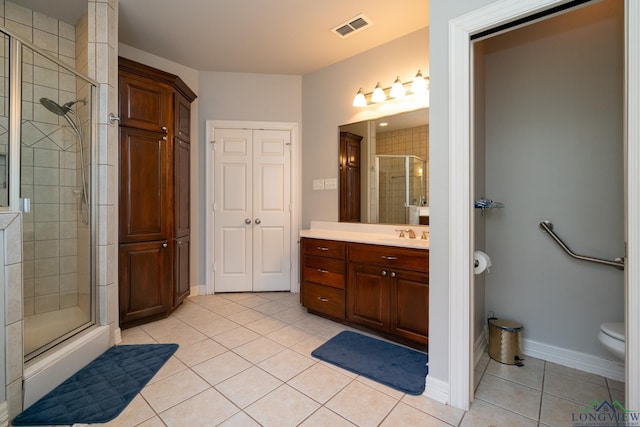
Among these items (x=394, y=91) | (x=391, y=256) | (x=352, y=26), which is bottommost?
(x=391, y=256)

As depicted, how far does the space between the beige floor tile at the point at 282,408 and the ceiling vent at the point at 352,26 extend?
292cm

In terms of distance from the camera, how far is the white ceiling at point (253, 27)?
236cm

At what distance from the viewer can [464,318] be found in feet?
5.02

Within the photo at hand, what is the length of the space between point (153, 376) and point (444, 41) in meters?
2.66

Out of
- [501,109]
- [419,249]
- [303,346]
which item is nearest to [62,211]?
[303,346]

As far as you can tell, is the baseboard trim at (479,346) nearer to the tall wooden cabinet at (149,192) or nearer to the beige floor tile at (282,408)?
the beige floor tile at (282,408)

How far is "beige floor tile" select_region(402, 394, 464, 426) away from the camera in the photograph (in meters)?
1.48

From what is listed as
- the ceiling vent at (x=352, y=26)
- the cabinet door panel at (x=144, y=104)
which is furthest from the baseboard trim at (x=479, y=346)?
the cabinet door panel at (x=144, y=104)

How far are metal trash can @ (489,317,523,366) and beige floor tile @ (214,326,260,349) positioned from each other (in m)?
1.82

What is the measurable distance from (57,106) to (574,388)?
3.93m

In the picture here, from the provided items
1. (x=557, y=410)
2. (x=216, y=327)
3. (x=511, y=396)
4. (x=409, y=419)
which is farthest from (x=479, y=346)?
(x=216, y=327)

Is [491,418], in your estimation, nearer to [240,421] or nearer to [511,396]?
[511,396]

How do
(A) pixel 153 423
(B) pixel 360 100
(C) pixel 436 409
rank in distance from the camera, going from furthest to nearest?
(B) pixel 360 100, (C) pixel 436 409, (A) pixel 153 423

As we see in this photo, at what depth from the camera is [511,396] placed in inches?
65.1
